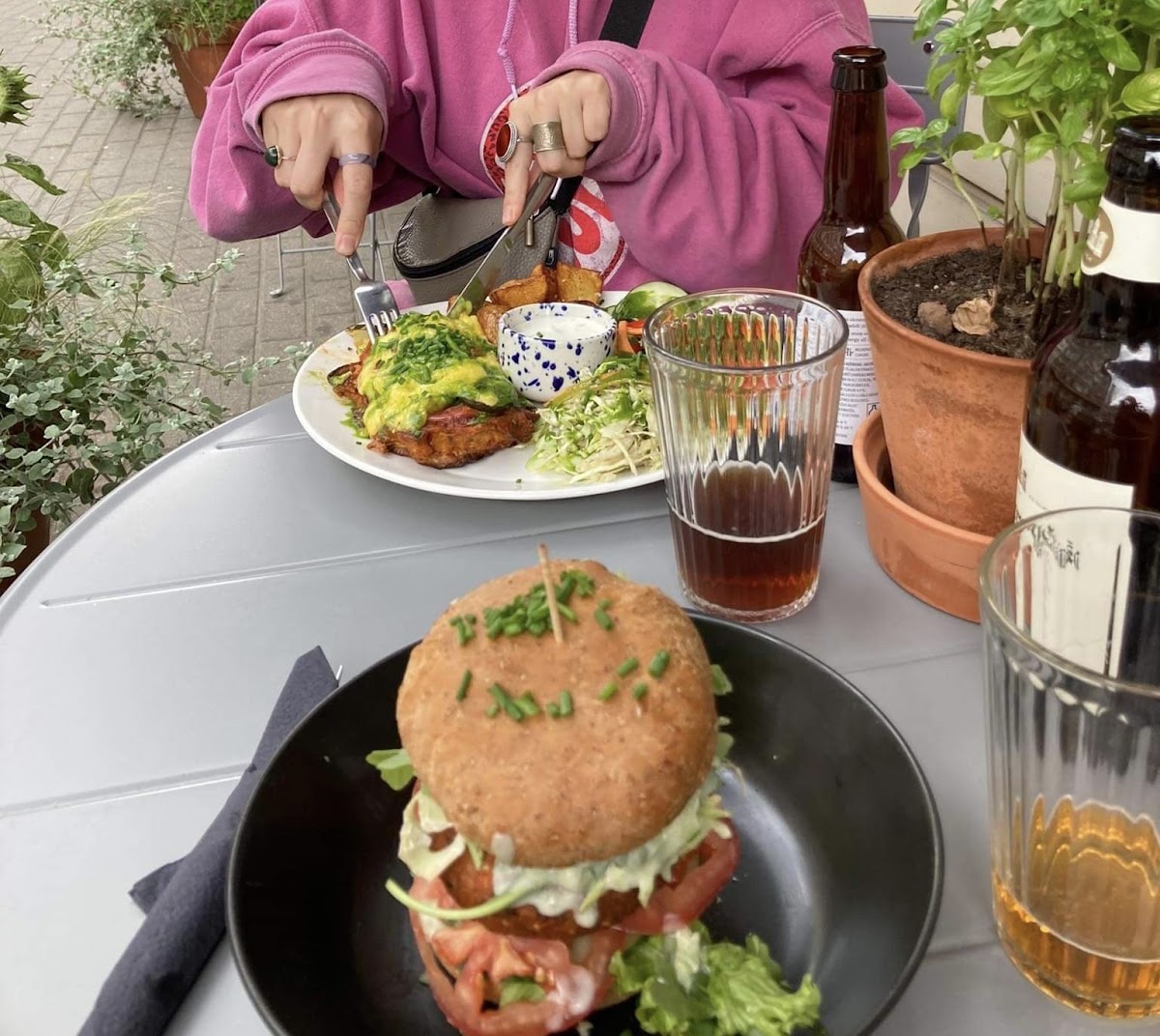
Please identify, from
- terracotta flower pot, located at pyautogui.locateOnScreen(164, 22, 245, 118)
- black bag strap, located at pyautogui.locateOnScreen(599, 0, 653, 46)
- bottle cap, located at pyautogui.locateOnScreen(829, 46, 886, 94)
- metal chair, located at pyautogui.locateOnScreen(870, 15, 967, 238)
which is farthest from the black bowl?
terracotta flower pot, located at pyautogui.locateOnScreen(164, 22, 245, 118)

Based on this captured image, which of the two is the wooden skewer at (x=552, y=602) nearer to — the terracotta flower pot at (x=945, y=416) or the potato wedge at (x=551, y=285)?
the terracotta flower pot at (x=945, y=416)

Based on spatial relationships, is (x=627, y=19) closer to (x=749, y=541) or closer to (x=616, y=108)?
(x=616, y=108)

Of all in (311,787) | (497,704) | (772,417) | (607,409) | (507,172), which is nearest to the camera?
(497,704)

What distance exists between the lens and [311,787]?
73 centimetres

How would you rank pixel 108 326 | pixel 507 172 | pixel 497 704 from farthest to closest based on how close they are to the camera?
pixel 108 326 < pixel 507 172 < pixel 497 704

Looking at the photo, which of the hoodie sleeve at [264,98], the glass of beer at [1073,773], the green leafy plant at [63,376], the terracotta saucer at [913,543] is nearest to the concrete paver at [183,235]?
the green leafy plant at [63,376]

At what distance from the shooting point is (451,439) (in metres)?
1.26

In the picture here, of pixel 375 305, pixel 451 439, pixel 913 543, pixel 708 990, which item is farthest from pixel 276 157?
pixel 708 990

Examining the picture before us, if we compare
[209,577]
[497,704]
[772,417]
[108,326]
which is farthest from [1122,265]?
[108,326]

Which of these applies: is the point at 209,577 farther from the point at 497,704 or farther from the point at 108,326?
the point at 108,326

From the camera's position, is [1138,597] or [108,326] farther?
[108,326]

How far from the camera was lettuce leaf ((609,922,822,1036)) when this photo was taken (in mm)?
582

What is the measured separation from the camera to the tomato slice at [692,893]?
2.08ft

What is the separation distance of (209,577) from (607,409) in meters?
0.53
